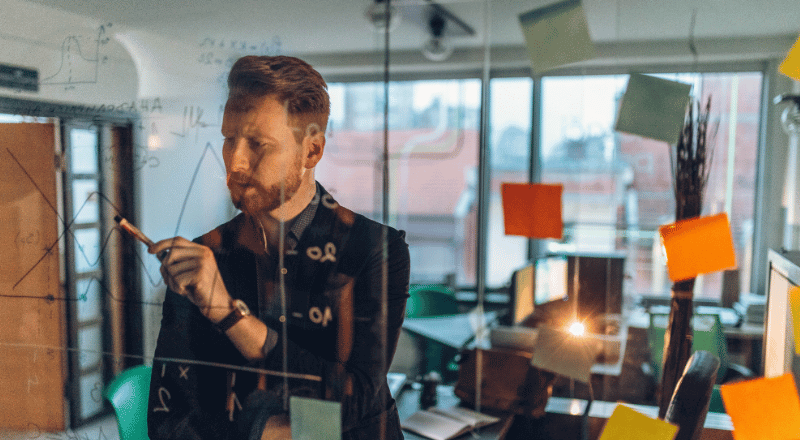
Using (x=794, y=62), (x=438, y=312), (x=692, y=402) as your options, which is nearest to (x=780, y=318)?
(x=692, y=402)

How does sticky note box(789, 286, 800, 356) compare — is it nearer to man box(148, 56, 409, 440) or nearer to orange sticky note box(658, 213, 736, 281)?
orange sticky note box(658, 213, 736, 281)

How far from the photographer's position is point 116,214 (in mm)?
920

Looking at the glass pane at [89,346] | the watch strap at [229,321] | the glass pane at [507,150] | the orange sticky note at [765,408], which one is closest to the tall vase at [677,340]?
the orange sticky note at [765,408]

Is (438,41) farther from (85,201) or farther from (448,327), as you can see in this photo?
(85,201)

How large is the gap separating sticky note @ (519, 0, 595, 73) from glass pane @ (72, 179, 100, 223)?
0.89m

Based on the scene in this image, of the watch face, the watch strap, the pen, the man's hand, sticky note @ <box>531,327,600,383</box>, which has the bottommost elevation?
sticky note @ <box>531,327,600,383</box>

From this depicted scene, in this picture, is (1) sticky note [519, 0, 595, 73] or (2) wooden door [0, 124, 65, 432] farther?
(1) sticky note [519, 0, 595, 73]

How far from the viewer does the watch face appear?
855 mm

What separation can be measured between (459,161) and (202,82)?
2475 mm

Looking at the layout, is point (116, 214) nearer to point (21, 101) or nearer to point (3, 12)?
point (21, 101)

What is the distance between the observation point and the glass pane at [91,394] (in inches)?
37.8

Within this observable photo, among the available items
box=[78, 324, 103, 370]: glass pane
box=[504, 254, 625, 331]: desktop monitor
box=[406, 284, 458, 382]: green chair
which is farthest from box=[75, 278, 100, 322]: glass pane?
box=[406, 284, 458, 382]: green chair

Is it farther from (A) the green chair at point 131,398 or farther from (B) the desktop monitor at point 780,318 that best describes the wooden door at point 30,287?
(B) the desktop monitor at point 780,318

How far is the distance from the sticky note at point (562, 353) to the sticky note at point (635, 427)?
62 centimetres
